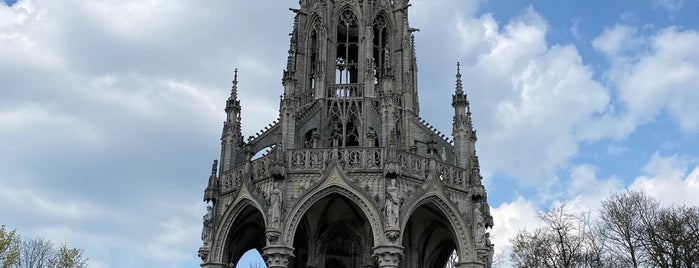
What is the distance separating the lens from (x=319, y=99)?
2778 centimetres

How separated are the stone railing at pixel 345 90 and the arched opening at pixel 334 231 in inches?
189

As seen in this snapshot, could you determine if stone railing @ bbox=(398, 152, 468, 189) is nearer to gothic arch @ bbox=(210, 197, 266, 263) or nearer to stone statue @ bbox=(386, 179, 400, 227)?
stone statue @ bbox=(386, 179, 400, 227)

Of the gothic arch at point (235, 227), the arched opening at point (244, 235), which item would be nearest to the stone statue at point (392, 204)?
the gothic arch at point (235, 227)

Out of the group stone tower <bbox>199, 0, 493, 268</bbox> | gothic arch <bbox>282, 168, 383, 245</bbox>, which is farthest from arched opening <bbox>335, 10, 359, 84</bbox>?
gothic arch <bbox>282, 168, 383, 245</bbox>

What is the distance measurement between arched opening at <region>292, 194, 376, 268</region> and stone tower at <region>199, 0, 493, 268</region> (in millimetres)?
39

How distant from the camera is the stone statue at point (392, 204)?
22438mm

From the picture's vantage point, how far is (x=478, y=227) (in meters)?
24.0

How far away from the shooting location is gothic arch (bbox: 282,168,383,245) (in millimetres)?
22781

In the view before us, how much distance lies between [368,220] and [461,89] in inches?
274

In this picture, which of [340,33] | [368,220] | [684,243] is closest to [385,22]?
[340,33]

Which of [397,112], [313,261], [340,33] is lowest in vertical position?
[313,261]

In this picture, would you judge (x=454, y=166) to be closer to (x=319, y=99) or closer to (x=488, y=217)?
(x=488, y=217)

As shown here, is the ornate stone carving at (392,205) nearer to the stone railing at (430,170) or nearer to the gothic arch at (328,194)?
the gothic arch at (328,194)

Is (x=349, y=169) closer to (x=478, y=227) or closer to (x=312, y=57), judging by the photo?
(x=478, y=227)
